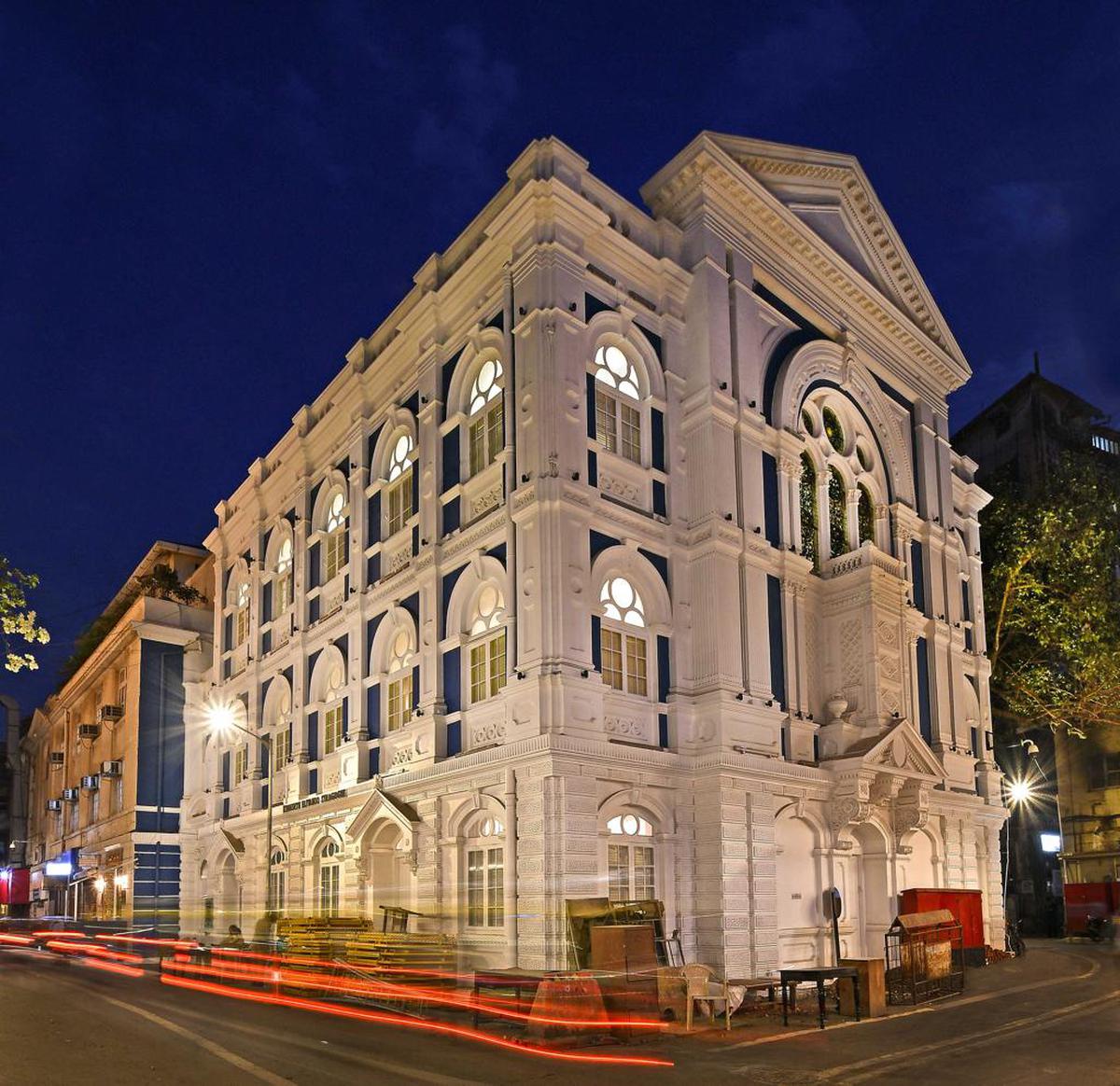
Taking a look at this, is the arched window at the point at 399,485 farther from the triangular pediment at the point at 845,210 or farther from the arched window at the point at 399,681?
the triangular pediment at the point at 845,210

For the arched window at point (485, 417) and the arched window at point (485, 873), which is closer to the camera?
the arched window at point (485, 873)

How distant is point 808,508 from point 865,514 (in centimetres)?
308

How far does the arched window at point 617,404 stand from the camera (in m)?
27.4

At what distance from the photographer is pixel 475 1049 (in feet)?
55.9

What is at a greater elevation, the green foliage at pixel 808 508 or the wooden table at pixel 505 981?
the green foliage at pixel 808 508

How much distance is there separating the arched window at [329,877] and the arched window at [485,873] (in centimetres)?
666

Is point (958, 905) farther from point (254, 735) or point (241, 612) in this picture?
point (241, 612)

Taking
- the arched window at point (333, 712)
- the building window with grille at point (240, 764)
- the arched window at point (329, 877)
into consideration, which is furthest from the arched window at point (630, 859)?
the building window with grille at point (240, 764)

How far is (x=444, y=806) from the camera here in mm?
26844

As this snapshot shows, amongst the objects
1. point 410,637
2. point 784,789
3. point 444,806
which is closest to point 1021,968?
point 784,789

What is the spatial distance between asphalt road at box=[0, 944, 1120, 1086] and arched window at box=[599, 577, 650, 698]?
856 cm

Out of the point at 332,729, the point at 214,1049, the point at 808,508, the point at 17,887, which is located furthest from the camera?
the point at 17,887

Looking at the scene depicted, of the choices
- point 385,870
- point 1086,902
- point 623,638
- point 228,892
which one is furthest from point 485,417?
point 1086,902

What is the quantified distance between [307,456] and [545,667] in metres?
16.8
